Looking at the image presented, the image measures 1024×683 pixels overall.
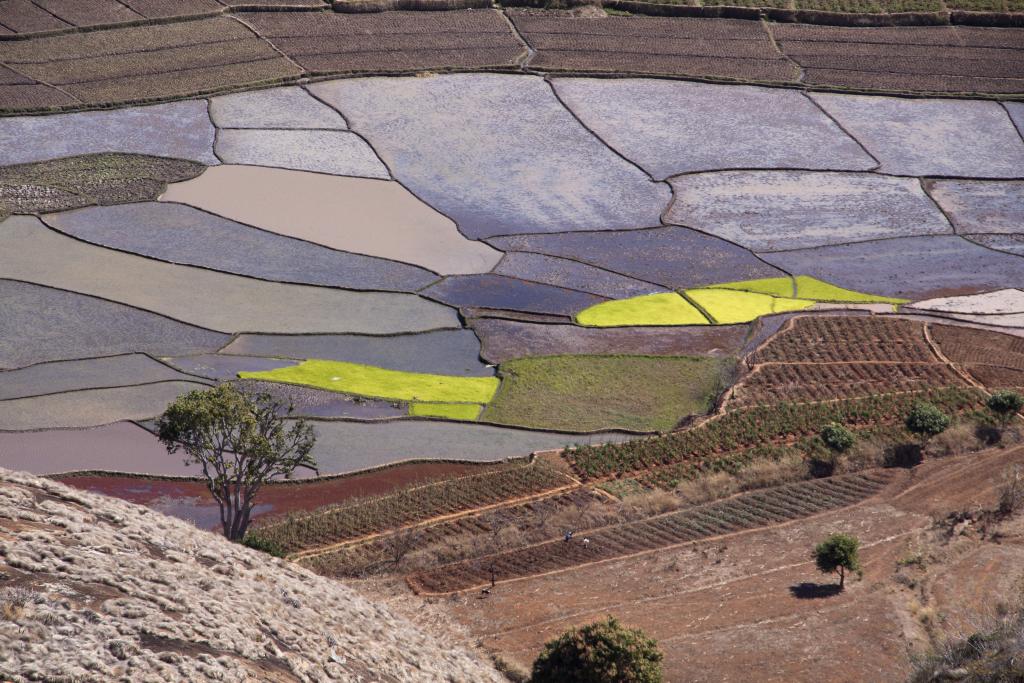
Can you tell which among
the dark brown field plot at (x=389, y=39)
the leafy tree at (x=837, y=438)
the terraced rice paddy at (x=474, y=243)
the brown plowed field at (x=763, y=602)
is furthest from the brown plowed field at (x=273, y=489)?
the dark brown field plot at (x=389, y=39)

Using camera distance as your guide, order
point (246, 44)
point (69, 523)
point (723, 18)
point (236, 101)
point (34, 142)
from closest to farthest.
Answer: point (69, 523)
point (34, 142)
point (236, 101)
point (246, 44)
point (723, 18)

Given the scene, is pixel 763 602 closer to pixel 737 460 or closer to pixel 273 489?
pixel 737 460

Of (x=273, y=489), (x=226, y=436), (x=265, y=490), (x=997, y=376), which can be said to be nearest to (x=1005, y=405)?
(x=997, y=376)

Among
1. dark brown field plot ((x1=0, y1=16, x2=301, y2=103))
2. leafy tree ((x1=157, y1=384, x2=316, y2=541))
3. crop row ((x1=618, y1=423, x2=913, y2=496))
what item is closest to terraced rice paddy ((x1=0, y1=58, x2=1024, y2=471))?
dark brown field plot ((x1=0, y1=16, x2=301, y2=103))

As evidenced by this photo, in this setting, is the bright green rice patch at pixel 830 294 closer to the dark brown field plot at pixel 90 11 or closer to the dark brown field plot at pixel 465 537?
the dark brown field plot at pixel 465 537

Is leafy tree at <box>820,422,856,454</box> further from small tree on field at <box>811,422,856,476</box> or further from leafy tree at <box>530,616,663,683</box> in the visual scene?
leafy tree at <box>530,616,663,683</box>

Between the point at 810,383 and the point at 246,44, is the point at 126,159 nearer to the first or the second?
the point at 246,44

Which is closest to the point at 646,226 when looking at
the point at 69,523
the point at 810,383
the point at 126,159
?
the point at 810,383
